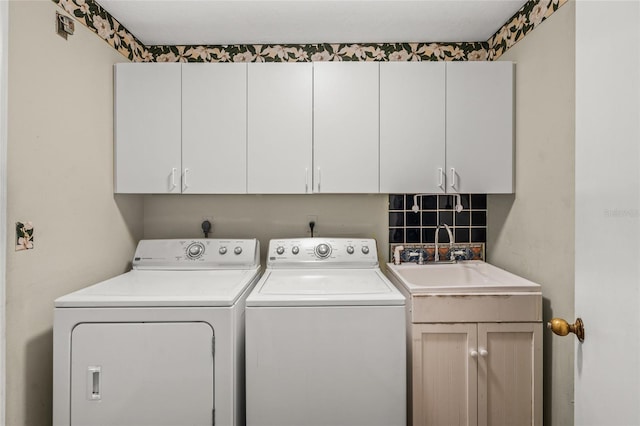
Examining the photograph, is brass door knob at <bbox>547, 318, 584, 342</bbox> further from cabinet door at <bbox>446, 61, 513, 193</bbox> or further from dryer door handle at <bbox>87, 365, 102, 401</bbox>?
dryer door handle at <bbox>87, 365, 102, 401</bbox>

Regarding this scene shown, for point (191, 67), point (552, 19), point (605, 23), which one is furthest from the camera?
point (191, 67)

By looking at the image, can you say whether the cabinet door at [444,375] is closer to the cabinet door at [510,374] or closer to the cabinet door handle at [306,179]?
the cabinet door at [510,374]

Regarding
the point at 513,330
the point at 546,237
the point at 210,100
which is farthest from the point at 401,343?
the point at 210,100

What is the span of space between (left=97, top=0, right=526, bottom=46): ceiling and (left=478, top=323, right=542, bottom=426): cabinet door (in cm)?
166

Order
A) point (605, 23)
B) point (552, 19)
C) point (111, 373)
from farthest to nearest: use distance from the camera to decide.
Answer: point (552, 19) → point (111, 373) → point (605, 23)

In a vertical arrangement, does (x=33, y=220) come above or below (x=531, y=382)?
above

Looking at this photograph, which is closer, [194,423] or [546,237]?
[194,423]

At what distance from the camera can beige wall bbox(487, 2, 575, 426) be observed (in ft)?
5.52

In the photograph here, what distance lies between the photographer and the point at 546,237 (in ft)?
6.07

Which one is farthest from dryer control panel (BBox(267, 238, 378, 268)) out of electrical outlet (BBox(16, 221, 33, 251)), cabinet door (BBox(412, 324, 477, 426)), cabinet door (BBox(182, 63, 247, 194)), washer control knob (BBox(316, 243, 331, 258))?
electrical outlet (BBox(16, 221, 33, 251))

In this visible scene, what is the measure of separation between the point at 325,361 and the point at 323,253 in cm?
76

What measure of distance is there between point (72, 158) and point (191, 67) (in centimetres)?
80

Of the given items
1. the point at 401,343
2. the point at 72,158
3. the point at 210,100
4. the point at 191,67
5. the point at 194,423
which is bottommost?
the point at 194,423

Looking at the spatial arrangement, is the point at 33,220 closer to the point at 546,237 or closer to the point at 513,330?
the point at 513,330
